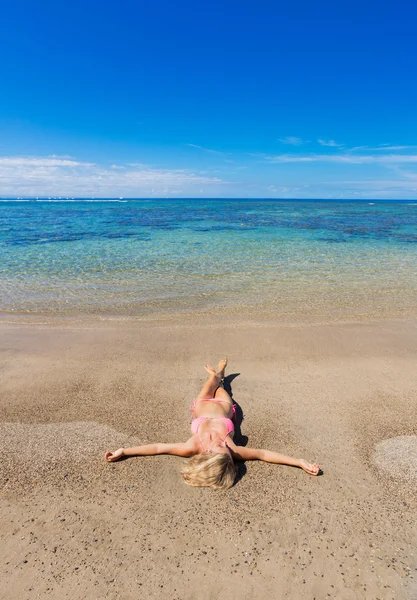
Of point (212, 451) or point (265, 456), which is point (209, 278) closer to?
point (265, 456)

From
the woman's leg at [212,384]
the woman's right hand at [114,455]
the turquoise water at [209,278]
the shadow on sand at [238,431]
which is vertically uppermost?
the turquoise water at [209,278]

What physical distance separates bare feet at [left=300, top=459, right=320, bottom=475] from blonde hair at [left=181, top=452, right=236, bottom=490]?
941 millimetres

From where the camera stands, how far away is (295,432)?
5.10m

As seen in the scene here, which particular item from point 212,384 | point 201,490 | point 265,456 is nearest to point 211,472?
point 201,490

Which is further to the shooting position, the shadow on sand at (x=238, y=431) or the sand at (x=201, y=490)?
the shadow on sand at (x=238, y=431)

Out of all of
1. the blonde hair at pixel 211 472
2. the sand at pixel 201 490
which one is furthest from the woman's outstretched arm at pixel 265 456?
the blonde hair at pixel 211 472

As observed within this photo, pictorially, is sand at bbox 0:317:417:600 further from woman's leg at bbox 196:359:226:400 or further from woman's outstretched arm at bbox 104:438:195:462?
woman's leg at bbox 196:359:226:400

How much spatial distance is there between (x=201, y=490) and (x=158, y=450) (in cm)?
83

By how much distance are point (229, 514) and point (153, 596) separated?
109cm

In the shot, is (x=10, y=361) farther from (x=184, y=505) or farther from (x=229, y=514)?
(x=229, y=514)

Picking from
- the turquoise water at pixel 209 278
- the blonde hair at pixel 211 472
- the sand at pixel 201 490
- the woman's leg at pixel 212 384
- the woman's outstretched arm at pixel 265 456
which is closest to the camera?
the sand at pixel 201 490

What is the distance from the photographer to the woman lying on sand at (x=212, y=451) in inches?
158

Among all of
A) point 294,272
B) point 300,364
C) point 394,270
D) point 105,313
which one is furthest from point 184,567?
point 394,270

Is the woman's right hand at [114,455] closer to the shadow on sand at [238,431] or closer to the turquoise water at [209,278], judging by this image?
the shadow on sand at [238,431]
